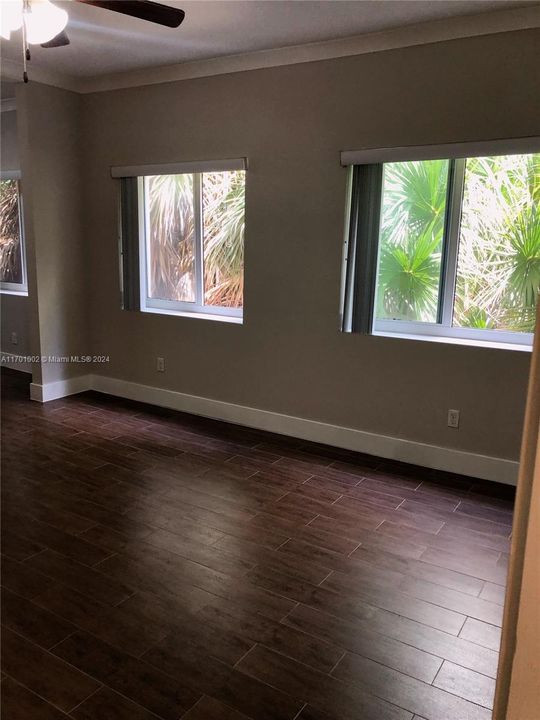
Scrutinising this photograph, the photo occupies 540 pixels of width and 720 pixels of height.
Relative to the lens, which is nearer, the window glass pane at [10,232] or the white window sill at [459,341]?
the white window sill at [459,341]

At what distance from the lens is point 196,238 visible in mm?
4469

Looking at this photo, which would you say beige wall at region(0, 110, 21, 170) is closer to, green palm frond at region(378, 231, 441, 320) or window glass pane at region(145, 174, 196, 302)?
window glass pane at region(145, 174, 196, 302)

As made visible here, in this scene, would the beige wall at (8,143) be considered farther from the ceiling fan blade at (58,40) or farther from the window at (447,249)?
the window at (447,249)

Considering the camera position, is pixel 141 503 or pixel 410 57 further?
pixel 410 57

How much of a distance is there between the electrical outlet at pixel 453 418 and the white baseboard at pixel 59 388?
3179 millimetres

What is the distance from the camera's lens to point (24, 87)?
4.32 metres

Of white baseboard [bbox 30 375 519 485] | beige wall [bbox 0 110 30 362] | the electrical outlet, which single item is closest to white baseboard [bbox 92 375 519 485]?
white baseboard [bbox 30 375 519 485]

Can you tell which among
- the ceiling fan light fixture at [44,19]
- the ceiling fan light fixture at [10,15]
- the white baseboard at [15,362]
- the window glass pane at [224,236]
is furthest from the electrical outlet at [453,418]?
the white baseboard at [15,362]

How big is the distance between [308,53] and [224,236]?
1360 mm

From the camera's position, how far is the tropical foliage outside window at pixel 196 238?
4277 millimetres

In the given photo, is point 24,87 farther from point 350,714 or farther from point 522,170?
point 350,714

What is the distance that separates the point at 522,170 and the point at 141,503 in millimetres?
2765

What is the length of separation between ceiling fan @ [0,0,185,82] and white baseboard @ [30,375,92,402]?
9.80ft

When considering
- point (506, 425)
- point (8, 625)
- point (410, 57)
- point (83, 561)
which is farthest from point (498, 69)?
point (8, 625)
